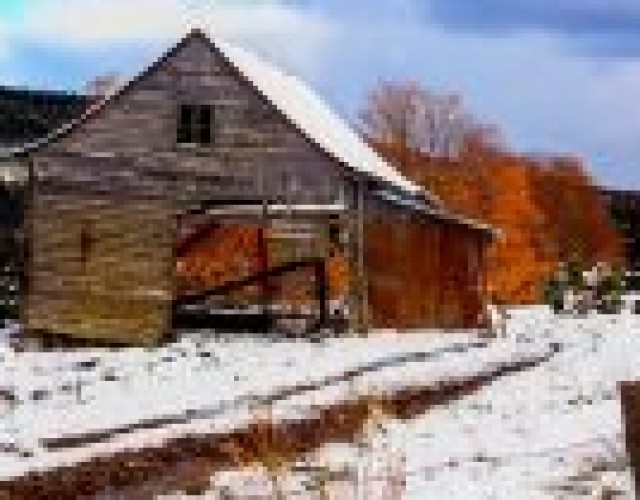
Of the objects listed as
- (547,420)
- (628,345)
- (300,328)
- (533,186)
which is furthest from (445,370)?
(533,186)

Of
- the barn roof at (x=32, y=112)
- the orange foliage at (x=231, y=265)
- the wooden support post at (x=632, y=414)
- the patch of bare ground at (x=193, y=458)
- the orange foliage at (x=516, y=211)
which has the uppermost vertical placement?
the barn roof at (x=32, y=112)

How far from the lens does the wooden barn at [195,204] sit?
36.0 meters

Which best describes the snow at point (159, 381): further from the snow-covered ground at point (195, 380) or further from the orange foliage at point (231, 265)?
the orange foliage at point (231, 265)

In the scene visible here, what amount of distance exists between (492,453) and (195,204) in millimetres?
21299

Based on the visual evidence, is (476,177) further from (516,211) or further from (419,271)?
(419,271)

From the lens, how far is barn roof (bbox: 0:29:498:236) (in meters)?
36.4

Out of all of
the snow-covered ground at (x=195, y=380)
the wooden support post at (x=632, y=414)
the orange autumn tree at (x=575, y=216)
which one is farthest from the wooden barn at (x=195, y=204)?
the orange autumn tree at (x=575, y=216)

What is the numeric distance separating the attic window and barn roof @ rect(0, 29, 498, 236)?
1.19 meters

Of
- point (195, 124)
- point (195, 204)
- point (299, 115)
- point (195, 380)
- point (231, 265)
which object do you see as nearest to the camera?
point (195, 380)

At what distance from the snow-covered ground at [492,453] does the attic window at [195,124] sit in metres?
13.8

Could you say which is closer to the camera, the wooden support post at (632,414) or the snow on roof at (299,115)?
the wooden support post at (632,414)

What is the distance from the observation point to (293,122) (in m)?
36.3

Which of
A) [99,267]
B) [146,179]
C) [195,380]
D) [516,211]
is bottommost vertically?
[195,380]

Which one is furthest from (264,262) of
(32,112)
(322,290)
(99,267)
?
(32,112)
